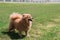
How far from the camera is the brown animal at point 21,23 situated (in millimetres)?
7922

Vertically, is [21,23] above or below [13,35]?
above

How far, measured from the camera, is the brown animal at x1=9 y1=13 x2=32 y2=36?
312 inches

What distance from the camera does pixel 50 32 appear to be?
29.2 feet

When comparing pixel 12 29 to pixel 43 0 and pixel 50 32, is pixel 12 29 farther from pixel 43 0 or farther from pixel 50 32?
pixel 43 0

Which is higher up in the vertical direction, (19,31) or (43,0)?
(19,31)

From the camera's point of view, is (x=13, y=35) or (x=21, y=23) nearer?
(x=21, y=23)

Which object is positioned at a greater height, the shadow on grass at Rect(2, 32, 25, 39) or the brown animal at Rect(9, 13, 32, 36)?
the brown animal at Rect(9, 13, 32, 36)

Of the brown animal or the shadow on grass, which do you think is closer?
the brown animal

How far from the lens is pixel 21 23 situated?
8234 millimetres

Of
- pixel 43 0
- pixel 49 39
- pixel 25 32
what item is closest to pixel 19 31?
pixel 25 32

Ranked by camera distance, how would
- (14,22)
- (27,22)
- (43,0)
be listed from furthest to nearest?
(43,0) < (14,22) < (27,22)

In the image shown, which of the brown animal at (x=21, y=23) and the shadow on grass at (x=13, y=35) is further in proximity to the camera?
the shadow on grass at (x=13, y=35)

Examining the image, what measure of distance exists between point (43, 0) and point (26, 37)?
24276mm

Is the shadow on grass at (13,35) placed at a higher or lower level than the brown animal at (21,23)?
lower
